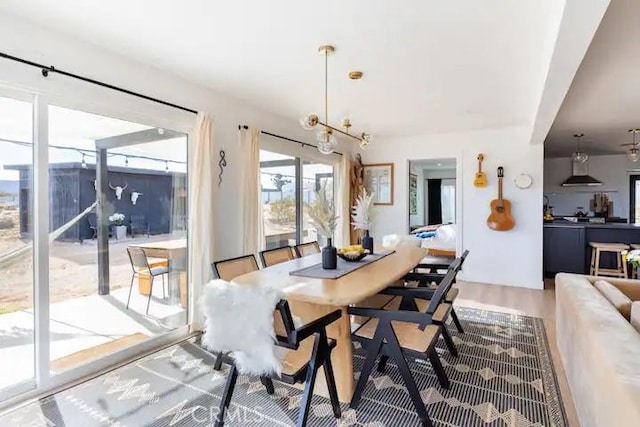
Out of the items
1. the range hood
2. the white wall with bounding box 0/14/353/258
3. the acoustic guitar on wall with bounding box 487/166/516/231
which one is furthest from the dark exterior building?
the range hood

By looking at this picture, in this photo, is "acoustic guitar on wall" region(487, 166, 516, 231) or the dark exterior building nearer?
the dark exterior building

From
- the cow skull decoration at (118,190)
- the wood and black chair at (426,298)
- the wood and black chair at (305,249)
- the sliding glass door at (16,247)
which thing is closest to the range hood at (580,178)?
the wood and black chair at (426,298)

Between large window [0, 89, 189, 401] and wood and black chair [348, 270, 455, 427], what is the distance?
1929 millimetres

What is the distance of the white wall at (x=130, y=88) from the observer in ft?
7.43

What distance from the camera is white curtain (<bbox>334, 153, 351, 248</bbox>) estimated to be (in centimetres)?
605

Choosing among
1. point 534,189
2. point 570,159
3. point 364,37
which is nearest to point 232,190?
point 364,37

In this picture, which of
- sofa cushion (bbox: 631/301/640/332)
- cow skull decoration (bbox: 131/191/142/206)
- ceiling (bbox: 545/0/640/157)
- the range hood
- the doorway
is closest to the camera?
sofa cushion (bbox: 631/301/640/332)

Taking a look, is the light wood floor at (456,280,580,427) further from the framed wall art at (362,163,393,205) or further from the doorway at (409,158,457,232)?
the doorway at (409,158,457,232)

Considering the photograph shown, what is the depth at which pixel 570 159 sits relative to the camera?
8.48 metres

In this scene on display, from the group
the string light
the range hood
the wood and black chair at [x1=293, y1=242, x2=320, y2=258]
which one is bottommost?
the wood and black chair at [x1=293, y1=242, x2=320, y2=258]

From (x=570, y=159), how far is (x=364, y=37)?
8229 millimetres

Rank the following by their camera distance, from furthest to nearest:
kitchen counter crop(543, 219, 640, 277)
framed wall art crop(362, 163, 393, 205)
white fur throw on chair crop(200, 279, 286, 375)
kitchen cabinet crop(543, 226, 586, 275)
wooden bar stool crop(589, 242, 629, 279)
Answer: framed wall art crop(362, 163, 393, 205) → kitchen cabinet crop(543, 226, 586, 275) → kitchen counter crop(543, 219, 640, 277) → wooden bar stool crop(589, 242, 629, 279) → white fur throw on chair crop(200, 279, 286, 375)

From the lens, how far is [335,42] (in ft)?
8.36

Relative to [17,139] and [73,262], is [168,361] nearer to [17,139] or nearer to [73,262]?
[73,262]
